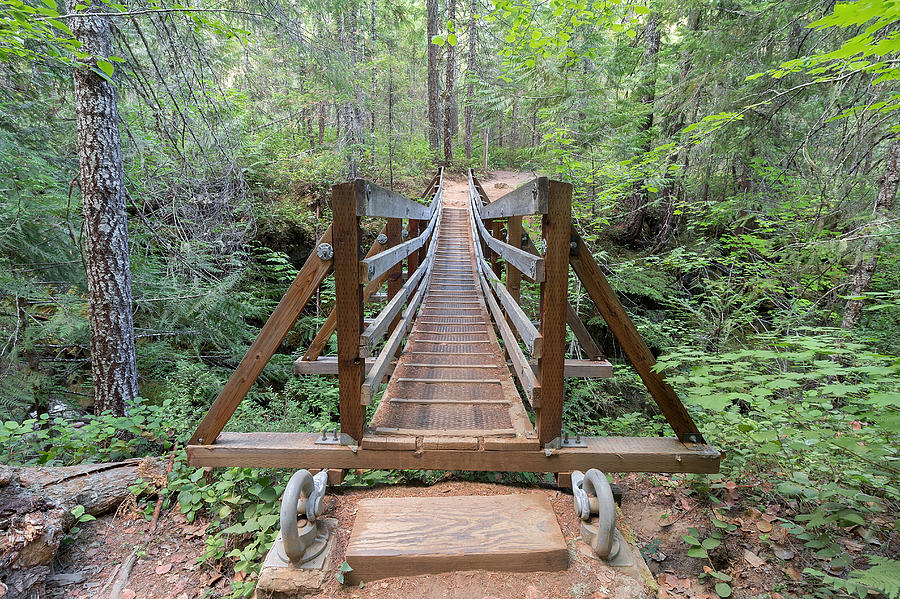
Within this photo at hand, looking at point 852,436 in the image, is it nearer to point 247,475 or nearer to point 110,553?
point 247,475

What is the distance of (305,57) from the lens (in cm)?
613

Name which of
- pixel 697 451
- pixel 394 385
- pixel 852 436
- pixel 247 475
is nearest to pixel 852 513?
pixel 852 436

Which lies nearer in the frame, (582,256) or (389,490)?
(582,256)

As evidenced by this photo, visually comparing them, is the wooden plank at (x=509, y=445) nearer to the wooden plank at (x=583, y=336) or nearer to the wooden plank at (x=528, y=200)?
the wooden plank at (x=528, y=200)

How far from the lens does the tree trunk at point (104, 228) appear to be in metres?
4.32

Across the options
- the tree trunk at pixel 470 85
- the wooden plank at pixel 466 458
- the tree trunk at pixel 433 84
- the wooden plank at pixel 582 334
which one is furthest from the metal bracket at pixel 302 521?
the tree trunk at pixel 433 84

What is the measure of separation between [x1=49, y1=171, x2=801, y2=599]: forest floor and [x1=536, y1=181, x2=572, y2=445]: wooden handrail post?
574mm

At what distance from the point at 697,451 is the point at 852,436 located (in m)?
1.14

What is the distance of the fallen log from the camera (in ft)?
7.43

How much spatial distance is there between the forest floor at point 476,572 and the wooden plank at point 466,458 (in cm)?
29

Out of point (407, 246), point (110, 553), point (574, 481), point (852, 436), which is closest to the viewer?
point (574, 481)

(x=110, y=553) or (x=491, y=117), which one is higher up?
(x=491, y=117)

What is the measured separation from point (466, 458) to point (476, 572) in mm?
581

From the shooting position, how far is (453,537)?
2000mm
